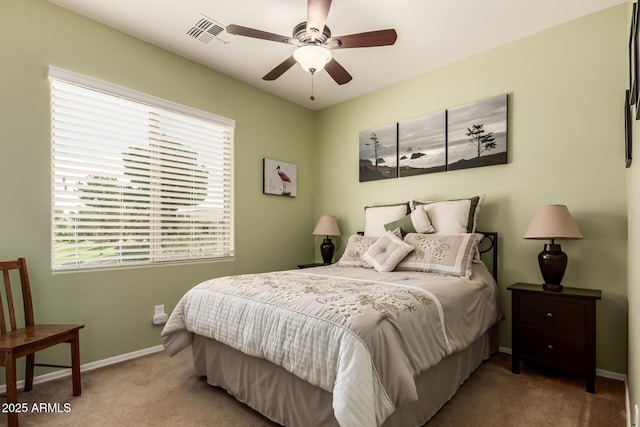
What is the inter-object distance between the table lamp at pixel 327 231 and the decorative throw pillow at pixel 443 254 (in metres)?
1.33

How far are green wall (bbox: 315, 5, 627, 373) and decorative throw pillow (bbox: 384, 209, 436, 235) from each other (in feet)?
1.44

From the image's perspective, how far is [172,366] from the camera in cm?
265

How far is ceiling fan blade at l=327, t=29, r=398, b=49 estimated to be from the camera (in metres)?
2.21

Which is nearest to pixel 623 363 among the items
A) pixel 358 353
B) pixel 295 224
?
pixel 358 353

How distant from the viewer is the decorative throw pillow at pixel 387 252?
2.77 metres

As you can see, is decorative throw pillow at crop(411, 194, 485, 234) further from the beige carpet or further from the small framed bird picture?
the small framed bird picture

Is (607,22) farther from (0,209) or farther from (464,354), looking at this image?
(0,209)

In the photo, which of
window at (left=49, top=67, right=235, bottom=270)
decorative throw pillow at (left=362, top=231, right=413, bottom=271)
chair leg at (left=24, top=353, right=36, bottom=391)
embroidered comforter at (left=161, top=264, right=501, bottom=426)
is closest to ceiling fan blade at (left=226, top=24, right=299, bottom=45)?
window at (left=49, top=67, right=235, bottom=270)

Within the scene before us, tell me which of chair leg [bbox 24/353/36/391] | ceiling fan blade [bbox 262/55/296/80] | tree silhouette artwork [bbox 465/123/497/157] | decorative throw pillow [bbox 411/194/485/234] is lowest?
chair leg [bbox 24/353/36/391]

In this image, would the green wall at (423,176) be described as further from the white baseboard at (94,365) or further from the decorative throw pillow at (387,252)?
the decorative throw pillow at (387,252)

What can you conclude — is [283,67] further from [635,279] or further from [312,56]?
[635,279]

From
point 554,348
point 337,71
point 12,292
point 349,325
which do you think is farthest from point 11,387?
point 554,348

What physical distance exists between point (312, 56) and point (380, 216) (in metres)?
1.83

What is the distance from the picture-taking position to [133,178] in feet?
9.53
